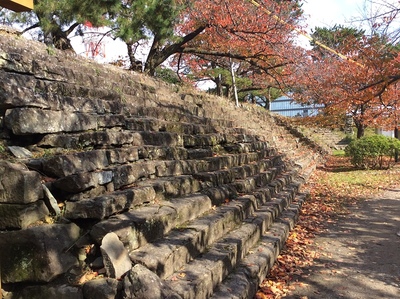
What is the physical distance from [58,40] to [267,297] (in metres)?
9.21

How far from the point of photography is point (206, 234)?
323 cm

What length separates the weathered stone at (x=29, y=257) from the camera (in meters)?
2.04

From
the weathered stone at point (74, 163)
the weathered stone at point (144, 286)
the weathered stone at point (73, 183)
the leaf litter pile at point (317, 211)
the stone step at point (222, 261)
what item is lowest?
the leaf litter pile at point (317, 211)

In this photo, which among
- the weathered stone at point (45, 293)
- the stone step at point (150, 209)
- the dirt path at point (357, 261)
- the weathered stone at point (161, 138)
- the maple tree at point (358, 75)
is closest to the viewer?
the weathered stone at point (45, 293)

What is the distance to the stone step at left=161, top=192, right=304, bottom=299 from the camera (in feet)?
8.20

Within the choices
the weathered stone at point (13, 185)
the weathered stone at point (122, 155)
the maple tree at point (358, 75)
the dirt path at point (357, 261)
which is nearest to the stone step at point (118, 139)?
the weathered stone at point (122, 155)

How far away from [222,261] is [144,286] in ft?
3.39

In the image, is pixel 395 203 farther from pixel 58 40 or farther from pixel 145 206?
pixel 58 40

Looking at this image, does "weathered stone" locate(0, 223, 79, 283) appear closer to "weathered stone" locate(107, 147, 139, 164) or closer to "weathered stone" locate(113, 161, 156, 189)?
"weathered stone" locate(113, 161, 156, 189)

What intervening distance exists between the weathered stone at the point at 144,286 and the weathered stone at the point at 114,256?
4.2 inches

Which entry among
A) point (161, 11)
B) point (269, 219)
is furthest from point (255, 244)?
point (161, 11)

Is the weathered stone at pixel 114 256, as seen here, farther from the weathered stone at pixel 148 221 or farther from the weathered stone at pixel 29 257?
the weathered stone at pixel 29 257

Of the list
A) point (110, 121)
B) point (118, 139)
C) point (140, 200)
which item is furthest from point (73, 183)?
point (110, 121)

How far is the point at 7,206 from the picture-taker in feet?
7.22
